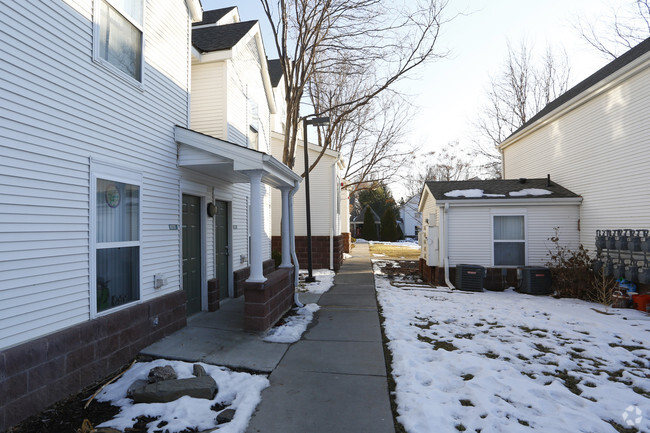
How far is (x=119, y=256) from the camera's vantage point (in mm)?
4250

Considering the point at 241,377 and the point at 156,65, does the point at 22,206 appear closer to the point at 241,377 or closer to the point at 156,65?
the point at 241,377

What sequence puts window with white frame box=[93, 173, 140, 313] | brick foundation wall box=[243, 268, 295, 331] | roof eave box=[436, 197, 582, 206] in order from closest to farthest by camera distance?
window with white frame box=[93, 173, 140, 313]
brick foundation wall box=[243, 268, 295, 331]
roof eave box=[436, 197, 582, 206]

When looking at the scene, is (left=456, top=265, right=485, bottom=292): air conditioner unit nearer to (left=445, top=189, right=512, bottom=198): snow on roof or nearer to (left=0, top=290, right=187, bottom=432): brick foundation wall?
(left=445, top=189, right=512, bottom=198): snow on roof

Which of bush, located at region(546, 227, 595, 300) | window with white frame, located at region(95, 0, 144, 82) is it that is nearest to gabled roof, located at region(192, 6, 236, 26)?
window with white frame, located at region(95, 0, 144, 82)

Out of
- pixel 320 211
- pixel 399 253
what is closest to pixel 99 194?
pixel 320 211

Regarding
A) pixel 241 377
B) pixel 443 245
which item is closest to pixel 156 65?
pixel 241 377

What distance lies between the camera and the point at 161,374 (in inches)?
142

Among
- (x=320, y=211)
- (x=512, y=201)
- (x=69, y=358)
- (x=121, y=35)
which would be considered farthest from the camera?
(x=320, y=211)

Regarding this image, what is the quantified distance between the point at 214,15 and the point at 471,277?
37.1ft

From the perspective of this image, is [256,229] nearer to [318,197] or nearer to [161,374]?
[161,374]

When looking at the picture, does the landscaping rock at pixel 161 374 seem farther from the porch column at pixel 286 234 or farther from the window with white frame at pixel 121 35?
the porch column at pixel 286 234

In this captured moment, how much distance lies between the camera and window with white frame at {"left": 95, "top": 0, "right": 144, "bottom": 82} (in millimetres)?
3977

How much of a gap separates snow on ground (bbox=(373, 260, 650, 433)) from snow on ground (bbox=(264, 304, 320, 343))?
58.0 inches

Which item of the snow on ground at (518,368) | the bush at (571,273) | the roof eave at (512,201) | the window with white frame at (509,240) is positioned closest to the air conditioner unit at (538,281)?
the bush at (571,273)
